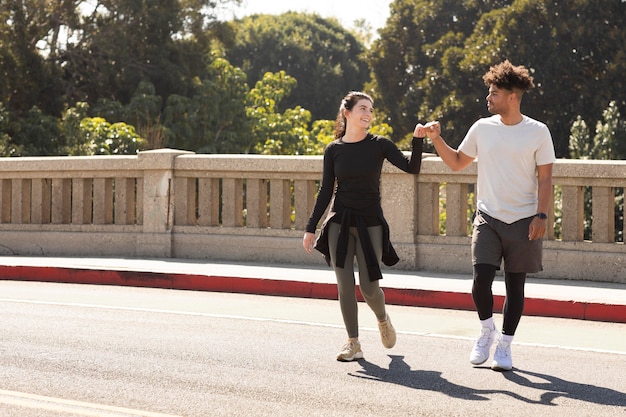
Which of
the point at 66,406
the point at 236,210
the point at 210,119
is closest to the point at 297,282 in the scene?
the point at 236,210

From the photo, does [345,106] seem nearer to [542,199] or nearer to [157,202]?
[542,199]

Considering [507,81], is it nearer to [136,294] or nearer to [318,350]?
[318,350]

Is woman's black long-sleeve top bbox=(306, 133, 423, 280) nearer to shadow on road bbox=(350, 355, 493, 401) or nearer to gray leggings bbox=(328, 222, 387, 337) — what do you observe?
gray leggings bbox=(328, 222, 387, 337)

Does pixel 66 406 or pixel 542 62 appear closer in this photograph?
pixel 66 406

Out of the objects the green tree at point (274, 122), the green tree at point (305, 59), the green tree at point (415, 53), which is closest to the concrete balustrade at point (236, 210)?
the green tree at point (274, 122)

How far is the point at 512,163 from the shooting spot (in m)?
6.60

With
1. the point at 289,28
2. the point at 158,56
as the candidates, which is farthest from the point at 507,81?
the point at 289,28

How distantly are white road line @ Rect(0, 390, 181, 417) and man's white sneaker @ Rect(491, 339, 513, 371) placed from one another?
227 centimetres

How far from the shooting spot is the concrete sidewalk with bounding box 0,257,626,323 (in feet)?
30.9

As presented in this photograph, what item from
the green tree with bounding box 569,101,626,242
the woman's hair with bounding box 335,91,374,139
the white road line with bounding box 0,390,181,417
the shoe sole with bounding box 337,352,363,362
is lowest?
the white road line with bounding box 0,390,181,417

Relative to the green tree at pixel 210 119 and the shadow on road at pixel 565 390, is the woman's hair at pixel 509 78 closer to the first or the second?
the shadow on road at pixel 565 390

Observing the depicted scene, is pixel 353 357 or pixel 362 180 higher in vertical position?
pixel 362 180

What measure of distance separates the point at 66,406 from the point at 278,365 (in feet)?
5.41

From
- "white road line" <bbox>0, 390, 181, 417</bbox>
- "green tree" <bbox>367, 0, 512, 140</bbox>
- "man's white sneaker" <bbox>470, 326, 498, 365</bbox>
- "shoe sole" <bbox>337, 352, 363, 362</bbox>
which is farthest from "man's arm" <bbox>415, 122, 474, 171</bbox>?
"green tree" <bbox>367, 0, 512, 140</bbox>
